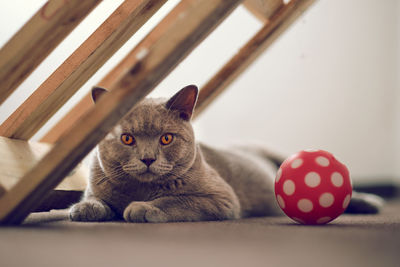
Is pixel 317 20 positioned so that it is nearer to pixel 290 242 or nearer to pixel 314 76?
pixel 314 76

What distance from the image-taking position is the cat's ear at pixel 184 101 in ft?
4.91

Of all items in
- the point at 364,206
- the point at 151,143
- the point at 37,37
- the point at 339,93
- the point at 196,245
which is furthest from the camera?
the point at 339,93

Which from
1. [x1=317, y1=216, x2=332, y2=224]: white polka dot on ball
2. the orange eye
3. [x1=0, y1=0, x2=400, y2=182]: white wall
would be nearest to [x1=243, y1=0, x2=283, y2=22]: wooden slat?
the orange eye

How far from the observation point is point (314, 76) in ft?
10.9

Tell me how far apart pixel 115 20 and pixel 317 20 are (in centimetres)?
227

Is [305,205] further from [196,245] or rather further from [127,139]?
[127,139]

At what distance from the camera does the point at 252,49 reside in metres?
1.89

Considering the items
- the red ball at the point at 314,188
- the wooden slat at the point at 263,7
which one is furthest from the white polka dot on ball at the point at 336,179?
the wooden slat at the point at 263,7

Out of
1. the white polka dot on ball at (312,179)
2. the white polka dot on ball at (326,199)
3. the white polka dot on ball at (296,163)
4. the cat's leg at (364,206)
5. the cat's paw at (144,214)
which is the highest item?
the white polka dot on ball at (296,163)

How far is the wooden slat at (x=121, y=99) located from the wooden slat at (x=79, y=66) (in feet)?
1.47

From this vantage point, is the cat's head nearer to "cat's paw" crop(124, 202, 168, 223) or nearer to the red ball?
"cat's paw" crop(124, 202, 168, 223)

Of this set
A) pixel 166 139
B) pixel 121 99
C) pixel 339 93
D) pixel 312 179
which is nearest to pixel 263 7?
pixel 166 139

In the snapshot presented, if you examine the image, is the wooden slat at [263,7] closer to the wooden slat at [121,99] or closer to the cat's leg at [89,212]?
the wooden slat at [121,99]

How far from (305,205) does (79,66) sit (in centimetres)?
91
